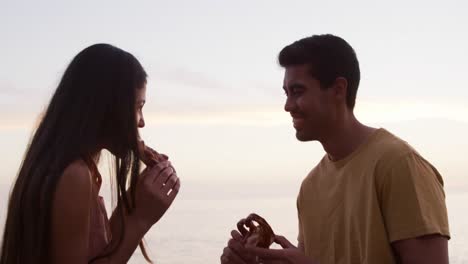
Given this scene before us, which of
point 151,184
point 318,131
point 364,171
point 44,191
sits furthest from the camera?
point 318,131

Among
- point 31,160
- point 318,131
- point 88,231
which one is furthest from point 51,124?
point 318,131

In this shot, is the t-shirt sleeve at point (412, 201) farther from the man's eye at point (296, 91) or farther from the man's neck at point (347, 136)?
the man's eye at point (296, 91)

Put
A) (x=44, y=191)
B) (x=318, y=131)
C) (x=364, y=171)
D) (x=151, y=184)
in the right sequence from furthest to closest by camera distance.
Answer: (x=318, y=131) → (x=364, y=171) → (x=151, y=184) → (x=44, y=191)

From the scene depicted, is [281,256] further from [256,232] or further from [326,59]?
[326,59]

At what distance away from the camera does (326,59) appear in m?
5.40

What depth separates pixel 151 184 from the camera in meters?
4.64

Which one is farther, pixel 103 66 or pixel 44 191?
pixel 103 66

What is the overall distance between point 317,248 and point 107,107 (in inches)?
61.9

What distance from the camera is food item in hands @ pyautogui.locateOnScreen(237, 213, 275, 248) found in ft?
17.1

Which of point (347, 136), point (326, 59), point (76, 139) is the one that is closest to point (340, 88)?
point (326, 59)

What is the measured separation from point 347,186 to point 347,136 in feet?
0.99

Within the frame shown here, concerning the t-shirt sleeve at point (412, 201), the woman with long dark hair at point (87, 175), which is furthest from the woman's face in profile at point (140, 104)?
the t-shirt sleeve at point (412, 201)

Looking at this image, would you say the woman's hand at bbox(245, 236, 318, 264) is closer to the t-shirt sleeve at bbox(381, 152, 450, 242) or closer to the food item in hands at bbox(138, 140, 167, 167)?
the t-shirt sleeve at bbox(381, 152, 450, 242)

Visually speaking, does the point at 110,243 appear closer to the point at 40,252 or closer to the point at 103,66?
the point at 40,252
